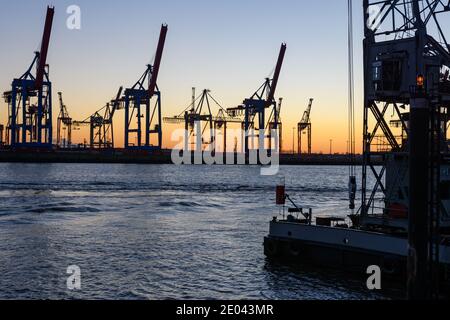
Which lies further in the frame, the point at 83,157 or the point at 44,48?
the point at 83,157

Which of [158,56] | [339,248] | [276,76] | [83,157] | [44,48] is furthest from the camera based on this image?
[83,157]

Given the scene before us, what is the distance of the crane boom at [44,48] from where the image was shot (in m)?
132

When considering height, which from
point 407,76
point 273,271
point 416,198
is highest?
point 407,76

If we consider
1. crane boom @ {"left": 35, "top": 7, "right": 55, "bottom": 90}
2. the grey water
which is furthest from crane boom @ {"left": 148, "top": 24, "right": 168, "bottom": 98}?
the grey water

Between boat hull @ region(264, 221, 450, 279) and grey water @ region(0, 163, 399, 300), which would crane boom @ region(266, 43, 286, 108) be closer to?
grey water @ region(0, 163, 399, 300)

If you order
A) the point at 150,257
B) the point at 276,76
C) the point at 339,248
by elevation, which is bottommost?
the point at 150,257

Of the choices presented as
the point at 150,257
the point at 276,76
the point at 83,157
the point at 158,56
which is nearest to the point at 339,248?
the point at 150,257

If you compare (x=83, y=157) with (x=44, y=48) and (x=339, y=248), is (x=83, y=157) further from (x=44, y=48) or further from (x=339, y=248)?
(x=339, y=248)

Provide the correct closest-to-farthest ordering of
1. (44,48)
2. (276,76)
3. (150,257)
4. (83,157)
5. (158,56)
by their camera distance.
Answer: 1. (150,257)
2. (44,48)
3. (158,56)
4. (276,76)
5. (83,157)

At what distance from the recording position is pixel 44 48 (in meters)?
137
